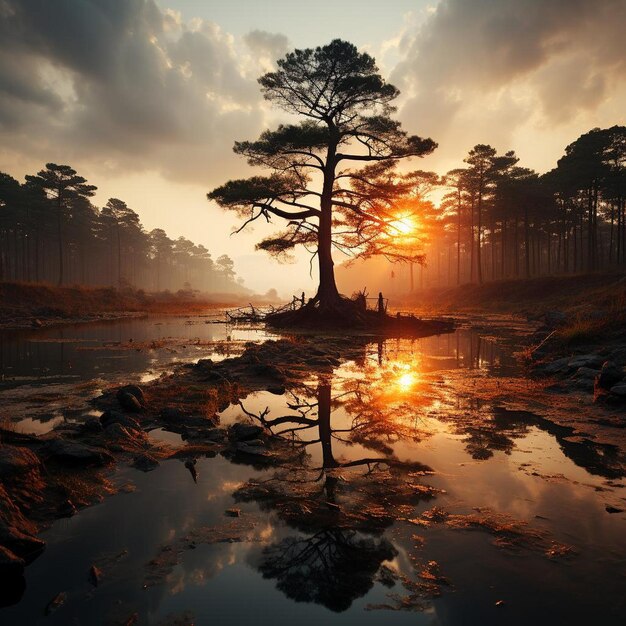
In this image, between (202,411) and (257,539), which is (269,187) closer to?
(202,411)

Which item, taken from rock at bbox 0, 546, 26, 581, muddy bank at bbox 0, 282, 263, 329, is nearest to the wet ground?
rock at bbox 0, 546, 26, 581

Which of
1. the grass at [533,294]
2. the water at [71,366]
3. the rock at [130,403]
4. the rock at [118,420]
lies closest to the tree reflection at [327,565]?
the rock at [118,420]

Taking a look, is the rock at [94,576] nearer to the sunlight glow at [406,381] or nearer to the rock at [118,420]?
the rock at [118,420]

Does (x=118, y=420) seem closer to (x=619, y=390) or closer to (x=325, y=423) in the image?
(x=325, y=423)

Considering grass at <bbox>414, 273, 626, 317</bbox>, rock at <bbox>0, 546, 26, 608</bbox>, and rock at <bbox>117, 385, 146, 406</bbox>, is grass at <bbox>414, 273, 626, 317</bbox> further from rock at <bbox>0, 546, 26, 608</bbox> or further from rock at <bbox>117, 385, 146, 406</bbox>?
rock at <bbox>0, 546, 26, 608</bbox>

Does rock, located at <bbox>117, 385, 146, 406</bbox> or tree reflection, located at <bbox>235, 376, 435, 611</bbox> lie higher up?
rock, located at <bbox>117, 385, 146, 406</bbox>

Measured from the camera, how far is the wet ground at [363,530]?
234cm

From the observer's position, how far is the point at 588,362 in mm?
8531

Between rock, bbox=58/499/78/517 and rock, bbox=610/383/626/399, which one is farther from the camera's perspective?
rock, bbox=610/383/626/399

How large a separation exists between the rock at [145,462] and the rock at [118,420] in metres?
1.00

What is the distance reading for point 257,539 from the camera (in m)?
3.02

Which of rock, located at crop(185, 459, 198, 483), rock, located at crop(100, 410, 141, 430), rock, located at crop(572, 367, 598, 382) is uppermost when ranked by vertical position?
rock, located at crop(572, 367, 598, 382)

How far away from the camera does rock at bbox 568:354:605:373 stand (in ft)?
27.8

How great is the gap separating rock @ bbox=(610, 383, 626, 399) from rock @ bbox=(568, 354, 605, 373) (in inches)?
84.1
